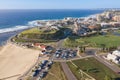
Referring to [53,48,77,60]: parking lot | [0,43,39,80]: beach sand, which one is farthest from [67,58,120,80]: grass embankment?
[0,43,39,80]: beach sand

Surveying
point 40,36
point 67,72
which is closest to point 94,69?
point 67,72

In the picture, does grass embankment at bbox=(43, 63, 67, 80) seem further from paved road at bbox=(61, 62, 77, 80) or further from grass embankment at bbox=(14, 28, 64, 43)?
grass embankment at bbox=(14, 28, 64, 43)

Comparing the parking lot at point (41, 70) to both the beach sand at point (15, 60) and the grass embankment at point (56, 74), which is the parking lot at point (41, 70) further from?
the beach sand at point (15, 60)

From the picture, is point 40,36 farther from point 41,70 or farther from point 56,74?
point 56,74

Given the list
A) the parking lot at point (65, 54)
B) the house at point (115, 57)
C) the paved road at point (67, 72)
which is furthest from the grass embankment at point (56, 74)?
the house at point (115, 57)

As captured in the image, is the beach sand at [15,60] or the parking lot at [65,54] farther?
the parking lot at [65,54]

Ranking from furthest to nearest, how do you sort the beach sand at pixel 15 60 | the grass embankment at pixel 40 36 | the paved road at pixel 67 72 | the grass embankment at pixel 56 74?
the grass embankment at pixel 40 36 → the beach sand at pixel 15 60 → the paved road at pixel 67 72 → the grass embankment at pixel 56 74
